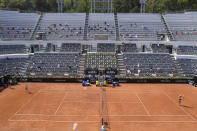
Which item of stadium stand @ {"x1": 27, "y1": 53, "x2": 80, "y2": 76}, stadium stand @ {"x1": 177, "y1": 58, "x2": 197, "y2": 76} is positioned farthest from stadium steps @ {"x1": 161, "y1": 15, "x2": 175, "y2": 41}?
stadium stand @ {"x1": 27, "y1": 53, "x2": 80, "y2": 76}

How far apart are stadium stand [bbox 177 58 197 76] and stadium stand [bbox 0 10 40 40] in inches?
1556

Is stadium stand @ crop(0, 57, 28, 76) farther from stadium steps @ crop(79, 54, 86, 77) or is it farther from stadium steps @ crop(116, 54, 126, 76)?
stadium steps @ crop(116, 54, 126, 76)

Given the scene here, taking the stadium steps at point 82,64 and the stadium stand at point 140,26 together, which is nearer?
the stadium steps at point 82,64

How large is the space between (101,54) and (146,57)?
36.4 ft

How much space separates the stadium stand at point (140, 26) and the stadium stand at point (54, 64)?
15459 millimetres

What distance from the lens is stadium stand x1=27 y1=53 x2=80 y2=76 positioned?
38.1m

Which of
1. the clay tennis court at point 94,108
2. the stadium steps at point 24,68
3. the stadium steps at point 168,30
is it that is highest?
the stadium steps at point 168,30

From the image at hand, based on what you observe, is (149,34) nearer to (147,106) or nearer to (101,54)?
(101,54)

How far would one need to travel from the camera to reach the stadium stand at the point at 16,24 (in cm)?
4616

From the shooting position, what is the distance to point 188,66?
39.8 meters

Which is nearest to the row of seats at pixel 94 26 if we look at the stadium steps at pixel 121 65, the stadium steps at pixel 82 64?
the stadium steps at pixel 82 64

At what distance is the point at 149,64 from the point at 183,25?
19.5 m

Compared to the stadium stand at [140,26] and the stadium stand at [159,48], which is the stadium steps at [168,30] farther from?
the stadium stand at [159,48]

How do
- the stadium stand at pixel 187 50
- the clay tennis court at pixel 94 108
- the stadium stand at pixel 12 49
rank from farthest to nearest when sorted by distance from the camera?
the stadium stand at pixel 187 50, the stadium stand at pixel 12 49, the clay tennis court at pixel 94 108
